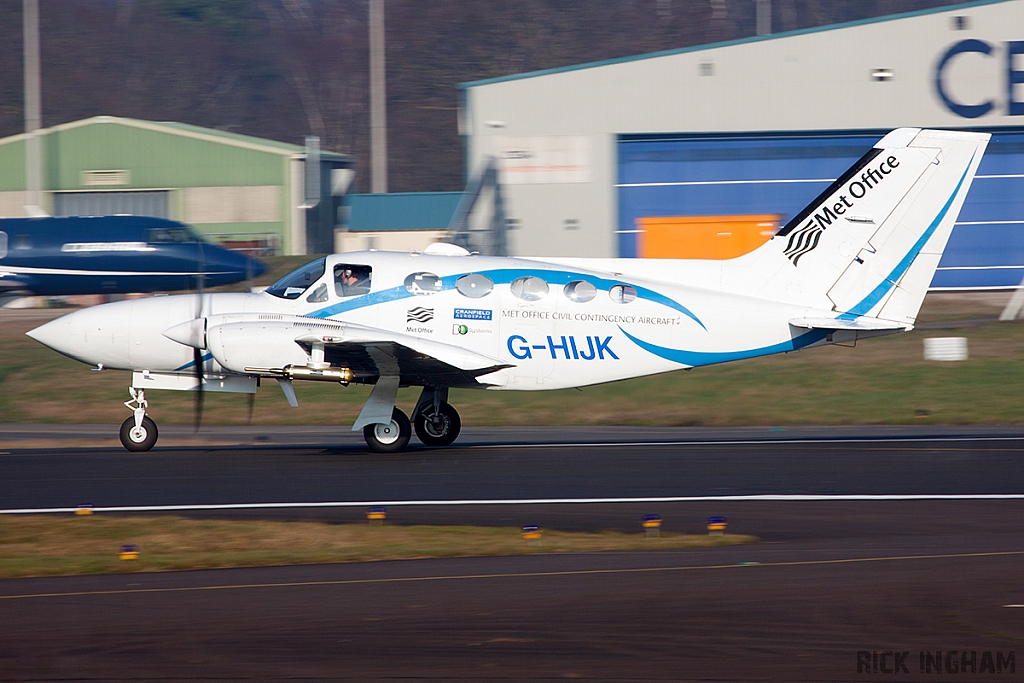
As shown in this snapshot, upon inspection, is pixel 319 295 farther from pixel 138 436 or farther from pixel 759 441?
pixel 759 441

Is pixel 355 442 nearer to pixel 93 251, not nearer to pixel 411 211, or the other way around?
pixel 93 251

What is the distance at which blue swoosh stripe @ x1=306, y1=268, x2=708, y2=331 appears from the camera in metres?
14.8

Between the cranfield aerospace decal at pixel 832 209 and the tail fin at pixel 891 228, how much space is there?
1 cm

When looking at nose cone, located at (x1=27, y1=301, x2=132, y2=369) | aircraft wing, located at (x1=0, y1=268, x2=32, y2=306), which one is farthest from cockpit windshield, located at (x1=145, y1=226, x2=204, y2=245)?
nose cone, located at (x1=27, y1=301, x2=132, y2=369)

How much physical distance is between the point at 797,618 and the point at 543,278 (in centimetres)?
837

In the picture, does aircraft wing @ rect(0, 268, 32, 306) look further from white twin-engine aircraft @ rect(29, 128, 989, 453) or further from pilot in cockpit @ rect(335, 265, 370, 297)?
pilot in cockpit @ rect(335, 265, 370, 297)

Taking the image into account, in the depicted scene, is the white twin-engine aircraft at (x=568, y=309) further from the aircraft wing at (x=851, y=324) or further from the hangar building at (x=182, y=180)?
the hangar building at (x=182, y=180)

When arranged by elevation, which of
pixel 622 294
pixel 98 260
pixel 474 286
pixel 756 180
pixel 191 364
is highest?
pixel 756 180

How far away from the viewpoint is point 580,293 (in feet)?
49.0

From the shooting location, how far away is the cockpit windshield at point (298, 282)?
14.9 meters

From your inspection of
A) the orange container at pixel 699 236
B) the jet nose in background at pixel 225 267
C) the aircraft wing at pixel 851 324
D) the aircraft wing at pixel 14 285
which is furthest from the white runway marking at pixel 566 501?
the orange container at pixel 699 236

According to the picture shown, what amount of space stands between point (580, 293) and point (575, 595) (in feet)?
24.8

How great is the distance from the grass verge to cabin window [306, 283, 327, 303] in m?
4.82

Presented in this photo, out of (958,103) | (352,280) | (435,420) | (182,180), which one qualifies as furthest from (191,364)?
(182,180)
